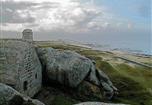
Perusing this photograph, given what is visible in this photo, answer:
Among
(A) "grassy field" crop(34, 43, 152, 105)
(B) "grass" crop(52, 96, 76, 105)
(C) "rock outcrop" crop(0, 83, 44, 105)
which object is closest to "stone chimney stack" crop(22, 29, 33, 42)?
(B) "grass" crop(52, 96, 76, 105)

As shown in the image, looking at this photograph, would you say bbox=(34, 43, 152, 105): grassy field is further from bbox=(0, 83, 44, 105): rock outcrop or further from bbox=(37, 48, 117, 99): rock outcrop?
bbox=(0, 83, 44, 105): rock outcrop

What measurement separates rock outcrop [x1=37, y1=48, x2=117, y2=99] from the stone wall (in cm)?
315

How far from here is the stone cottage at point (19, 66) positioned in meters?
42.7

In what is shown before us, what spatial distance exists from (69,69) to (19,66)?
9848mm

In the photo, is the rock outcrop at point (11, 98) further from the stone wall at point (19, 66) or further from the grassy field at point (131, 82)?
the grassy field at point (131, 82)

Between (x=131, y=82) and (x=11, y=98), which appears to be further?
(x=131, y=82)

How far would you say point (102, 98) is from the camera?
172 ft

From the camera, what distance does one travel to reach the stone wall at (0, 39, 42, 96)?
140ft

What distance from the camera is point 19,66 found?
4344cm

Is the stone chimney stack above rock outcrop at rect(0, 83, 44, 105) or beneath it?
above

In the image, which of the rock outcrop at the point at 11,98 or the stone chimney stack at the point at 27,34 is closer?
the rock outcrop at the point at 11,98

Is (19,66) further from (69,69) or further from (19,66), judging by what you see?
(69,69)

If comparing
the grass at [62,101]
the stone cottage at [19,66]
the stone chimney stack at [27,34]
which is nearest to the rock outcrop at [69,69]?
the grass at [62,101]

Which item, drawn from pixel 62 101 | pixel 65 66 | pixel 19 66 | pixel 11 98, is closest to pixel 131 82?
pixel 65 66
